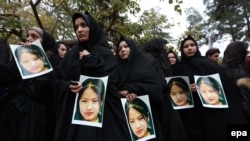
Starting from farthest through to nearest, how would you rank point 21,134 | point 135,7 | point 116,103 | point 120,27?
1. point 120,27
2. point 135,7
3. point 21,134
4. point 116,103

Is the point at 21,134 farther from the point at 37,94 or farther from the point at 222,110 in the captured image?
the point at 222,110

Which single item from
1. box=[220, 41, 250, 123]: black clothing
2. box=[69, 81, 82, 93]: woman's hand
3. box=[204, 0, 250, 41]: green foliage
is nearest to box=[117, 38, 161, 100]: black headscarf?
box=[69, 81, 82, 93]: woman's hand

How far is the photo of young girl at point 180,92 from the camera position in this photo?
13.2 feet

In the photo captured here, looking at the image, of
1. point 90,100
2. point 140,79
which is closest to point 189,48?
point 140,79

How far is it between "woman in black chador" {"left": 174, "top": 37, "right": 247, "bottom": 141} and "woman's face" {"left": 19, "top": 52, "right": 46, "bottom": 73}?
1915mm

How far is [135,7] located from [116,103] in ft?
17.8

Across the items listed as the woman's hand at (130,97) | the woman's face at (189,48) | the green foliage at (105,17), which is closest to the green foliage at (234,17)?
the green foliage at (105,17)

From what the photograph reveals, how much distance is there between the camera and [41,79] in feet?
9.96

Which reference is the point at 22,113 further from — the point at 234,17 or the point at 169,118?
the point at 234,17

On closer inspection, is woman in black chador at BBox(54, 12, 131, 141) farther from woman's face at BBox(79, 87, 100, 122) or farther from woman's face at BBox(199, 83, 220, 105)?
woman's face at BBox(199, 83, 220, 105)

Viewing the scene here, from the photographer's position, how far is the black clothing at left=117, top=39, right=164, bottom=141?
3328 mm

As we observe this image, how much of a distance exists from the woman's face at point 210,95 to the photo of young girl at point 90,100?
152 centimetres

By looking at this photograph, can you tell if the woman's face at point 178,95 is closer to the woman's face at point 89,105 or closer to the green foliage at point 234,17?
the woman's face at point 89,105

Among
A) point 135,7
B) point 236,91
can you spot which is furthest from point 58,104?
point 135,7
